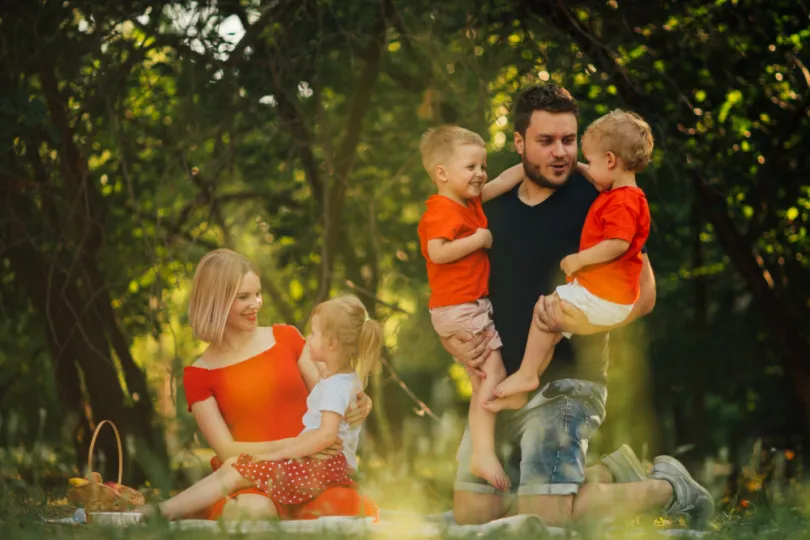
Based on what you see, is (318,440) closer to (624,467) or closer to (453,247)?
(453,247)

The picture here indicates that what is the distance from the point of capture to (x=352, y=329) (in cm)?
434

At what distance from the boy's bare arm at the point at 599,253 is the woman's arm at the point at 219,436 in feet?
3.94

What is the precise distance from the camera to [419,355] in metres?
7.74

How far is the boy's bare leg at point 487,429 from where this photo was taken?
425cm

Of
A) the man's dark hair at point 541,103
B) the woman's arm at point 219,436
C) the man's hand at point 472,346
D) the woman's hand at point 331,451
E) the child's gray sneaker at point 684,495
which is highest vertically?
the man's dark hair at point 541,103

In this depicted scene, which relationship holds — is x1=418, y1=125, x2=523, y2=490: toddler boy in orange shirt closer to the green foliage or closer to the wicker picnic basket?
the wicker picnic basket

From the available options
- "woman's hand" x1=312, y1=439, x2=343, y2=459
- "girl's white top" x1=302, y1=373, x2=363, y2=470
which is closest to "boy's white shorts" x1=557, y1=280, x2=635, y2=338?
"girl's white top" x1=302, y1=373, x2=363, y2=470

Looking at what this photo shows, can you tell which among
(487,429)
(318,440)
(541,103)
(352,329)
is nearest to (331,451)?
(318,440)

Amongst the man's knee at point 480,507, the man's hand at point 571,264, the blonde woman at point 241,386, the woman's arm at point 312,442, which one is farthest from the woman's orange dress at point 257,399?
the man's hand at point 571,264

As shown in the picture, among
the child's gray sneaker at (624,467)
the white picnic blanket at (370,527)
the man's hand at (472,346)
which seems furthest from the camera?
the child's gray sneaker at (624,467)

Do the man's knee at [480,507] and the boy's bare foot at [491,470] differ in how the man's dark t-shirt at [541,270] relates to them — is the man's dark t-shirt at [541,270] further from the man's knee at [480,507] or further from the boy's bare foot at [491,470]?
the man's knee at [480,507]

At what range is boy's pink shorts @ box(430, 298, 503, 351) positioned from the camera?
423 centimetres

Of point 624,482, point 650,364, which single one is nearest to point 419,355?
point 650,364

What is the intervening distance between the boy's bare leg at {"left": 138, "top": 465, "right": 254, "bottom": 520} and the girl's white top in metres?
0.30
